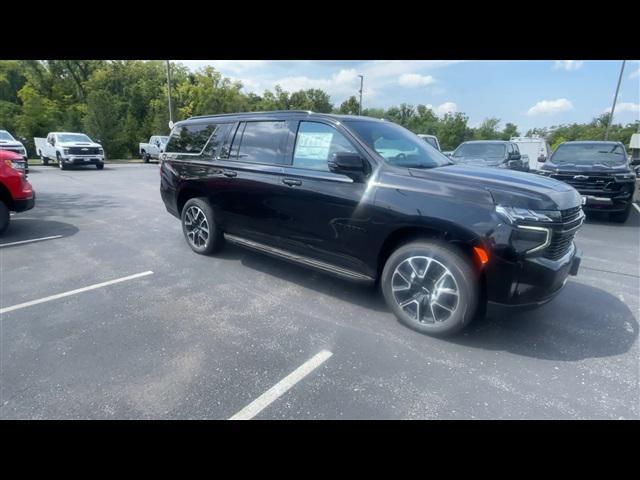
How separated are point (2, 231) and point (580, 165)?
1172 centimetres

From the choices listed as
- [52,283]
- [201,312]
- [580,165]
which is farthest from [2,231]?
[580,165]

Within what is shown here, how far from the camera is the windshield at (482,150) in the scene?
10.3 metres

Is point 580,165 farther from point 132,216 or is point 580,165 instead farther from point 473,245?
point 132,216

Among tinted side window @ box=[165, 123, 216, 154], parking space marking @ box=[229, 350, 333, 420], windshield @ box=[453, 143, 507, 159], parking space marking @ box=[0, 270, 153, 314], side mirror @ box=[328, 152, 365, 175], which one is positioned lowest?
parking space marking @ box=[0, 270, 153, 314]

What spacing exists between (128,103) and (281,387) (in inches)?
1803

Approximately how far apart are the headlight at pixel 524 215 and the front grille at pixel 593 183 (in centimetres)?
643

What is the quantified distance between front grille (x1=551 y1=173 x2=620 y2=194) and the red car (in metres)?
11.0

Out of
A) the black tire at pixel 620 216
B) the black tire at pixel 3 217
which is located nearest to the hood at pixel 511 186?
the black tire at pixel 620 216

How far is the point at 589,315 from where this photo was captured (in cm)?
356

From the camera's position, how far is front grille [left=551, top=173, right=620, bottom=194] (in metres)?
7.47

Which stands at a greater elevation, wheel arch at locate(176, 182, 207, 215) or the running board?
wheel arch at locate(176, 182, 207, 215)

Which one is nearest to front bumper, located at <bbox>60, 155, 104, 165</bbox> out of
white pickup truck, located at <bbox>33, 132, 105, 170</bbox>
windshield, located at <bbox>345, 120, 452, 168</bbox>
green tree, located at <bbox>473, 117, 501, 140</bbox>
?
white pickup truck, located at <bbox>33, 132, 105, 170</bbox>

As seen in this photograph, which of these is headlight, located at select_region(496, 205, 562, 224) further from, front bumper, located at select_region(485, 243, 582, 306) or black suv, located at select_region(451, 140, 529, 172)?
black suv, located at select_region(451, 140, 529, 172)

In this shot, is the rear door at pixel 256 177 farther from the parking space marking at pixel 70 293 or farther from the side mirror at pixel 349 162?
the parking space marking at pixel 70 293
